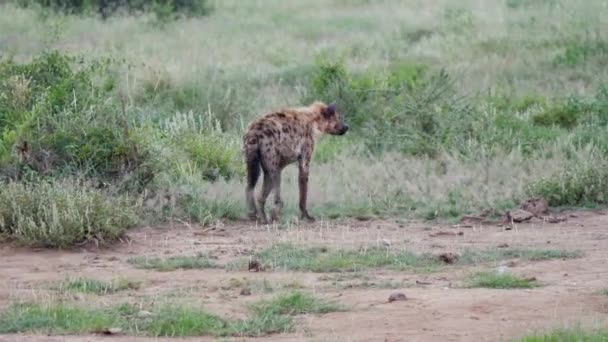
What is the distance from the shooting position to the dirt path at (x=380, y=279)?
322 inches

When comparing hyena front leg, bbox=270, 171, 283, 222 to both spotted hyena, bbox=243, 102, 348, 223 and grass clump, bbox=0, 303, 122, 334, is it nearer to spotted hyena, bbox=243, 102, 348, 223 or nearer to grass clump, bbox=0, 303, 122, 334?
spotted hyena, bbox=243, 102, 348, 223

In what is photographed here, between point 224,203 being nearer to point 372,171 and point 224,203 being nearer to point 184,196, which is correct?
point 184,196

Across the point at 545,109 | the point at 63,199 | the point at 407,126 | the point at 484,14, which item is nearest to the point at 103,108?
the point at 63,199

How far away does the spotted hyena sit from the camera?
12.8 m

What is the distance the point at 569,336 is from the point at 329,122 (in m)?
6.66

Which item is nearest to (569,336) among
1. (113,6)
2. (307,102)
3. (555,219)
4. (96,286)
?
(96,286)

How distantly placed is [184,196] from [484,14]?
50.5ft

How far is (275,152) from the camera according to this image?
12.8 meters

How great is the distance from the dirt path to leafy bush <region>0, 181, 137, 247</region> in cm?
13

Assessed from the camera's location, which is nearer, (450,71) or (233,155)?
(233,155)

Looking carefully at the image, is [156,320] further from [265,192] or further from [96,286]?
[265,192]

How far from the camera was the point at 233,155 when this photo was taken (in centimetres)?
1467

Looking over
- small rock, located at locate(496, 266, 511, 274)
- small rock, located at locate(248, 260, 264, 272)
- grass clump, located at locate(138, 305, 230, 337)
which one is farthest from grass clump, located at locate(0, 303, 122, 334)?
small rock, located at locate(496, 266, 511, 274)

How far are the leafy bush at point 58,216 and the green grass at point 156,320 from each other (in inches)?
103
